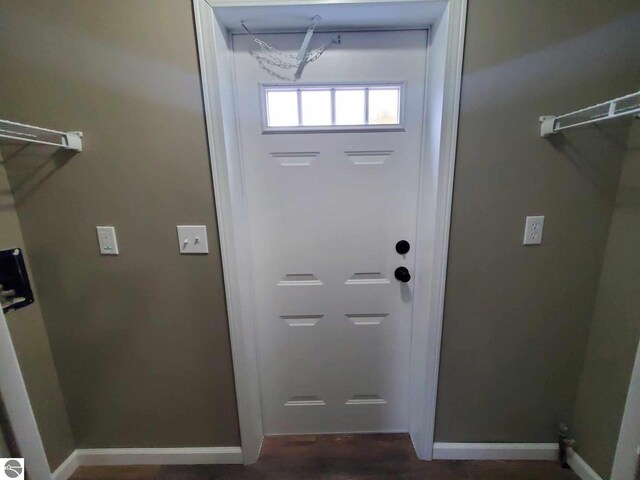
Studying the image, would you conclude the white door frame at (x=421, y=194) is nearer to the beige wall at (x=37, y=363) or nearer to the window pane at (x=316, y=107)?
the window pane at (x=316, y=107)

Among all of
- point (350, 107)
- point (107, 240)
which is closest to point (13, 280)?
point (107, 240)

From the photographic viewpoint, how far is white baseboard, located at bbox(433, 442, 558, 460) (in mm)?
1276

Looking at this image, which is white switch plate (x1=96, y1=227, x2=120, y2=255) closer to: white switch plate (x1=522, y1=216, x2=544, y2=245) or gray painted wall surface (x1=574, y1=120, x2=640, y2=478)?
white switch plate (x1=522, y1=216, x2=544, y2=245)

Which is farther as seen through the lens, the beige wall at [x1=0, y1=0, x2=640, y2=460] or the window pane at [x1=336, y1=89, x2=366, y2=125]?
the window pane at [x1=336, y1=89, x2=366, y2=125]

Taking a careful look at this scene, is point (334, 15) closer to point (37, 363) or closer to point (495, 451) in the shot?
point (37, 363)

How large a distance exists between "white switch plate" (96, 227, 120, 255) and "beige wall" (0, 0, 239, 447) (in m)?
0.03

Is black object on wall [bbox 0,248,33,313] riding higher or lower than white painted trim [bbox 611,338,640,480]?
higher

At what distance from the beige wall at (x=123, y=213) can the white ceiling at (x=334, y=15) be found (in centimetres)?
18

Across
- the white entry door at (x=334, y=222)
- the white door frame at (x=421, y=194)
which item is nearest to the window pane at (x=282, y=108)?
the white entry door at (x=334, y=222)

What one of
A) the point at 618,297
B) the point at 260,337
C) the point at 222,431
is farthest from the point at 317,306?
the point at 618,297

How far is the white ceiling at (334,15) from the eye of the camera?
0.95 metres

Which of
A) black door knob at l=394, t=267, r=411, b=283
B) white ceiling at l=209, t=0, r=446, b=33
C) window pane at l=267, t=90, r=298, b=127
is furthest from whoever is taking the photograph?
black door knob at l=394, t=267, r=411, b=283

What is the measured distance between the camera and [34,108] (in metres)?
1.02

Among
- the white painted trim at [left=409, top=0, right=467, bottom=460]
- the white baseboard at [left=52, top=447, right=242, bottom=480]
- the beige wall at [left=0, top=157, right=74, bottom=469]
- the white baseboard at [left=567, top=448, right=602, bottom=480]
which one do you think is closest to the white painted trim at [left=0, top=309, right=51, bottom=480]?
the beige wall at [left=0, top=157, right=74, bottom=469]
